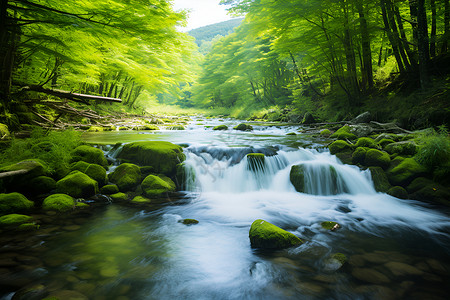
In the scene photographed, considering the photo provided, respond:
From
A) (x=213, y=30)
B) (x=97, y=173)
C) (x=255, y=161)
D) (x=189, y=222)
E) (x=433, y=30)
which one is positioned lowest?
(x=189, y=222)

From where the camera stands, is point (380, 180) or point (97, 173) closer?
point (97, 173)

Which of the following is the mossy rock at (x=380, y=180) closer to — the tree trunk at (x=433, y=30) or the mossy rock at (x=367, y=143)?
the mossy rock at (x=367, y=143)

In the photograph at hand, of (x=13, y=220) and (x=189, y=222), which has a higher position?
(x=13, y=220)

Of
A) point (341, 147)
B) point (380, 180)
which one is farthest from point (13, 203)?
point (341, 147)

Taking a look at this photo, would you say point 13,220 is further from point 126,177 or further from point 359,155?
point 359,155

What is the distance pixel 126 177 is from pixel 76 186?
3.26 feet

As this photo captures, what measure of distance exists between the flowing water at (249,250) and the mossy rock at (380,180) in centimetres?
15

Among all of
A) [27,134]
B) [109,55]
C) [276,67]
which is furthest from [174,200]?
[276,67]

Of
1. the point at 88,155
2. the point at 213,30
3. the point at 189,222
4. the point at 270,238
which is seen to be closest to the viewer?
the point at 270,238

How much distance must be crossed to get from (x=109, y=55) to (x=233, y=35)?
74.2 feet

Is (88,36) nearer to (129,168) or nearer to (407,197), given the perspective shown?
(129,168)

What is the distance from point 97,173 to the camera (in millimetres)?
5035

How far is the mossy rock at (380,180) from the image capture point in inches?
209

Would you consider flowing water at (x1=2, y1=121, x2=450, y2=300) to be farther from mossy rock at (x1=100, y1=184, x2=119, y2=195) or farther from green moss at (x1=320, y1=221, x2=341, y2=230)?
mossy rock at (x1=100, y1=184, x2=119, y2=195)
